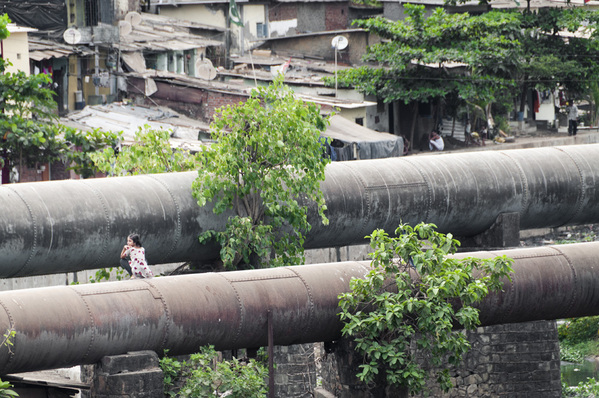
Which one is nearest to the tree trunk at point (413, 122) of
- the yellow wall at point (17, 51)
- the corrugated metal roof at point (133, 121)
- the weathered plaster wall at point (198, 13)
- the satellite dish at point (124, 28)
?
the corrugated metal roof at point (133, 121)

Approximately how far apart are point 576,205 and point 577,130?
57.4 feet

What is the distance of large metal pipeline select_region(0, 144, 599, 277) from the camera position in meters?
13.1

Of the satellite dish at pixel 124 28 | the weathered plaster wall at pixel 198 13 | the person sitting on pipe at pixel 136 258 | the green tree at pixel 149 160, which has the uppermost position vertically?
the weathered plaster wall at pixel 198 13

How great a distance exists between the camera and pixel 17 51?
1042 inches

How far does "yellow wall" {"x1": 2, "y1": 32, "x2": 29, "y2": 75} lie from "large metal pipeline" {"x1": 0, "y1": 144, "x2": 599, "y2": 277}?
1320cm

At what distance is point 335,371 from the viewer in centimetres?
1223

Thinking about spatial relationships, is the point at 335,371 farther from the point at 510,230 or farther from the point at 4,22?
the point at 4,22

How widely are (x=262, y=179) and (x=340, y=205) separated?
Result: 3.66ft

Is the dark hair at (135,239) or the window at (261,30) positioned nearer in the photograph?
the dark hair at (135,239)

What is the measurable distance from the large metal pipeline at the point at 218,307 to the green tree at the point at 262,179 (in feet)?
7.28

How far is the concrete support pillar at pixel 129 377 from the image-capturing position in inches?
418

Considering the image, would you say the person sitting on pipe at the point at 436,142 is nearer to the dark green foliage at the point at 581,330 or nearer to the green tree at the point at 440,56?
the green tree at the point at 440,56

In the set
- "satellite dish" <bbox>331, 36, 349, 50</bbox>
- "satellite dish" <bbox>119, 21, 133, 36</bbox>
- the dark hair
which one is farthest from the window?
the dark hair

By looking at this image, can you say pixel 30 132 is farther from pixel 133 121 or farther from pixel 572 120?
pixel 572 120
